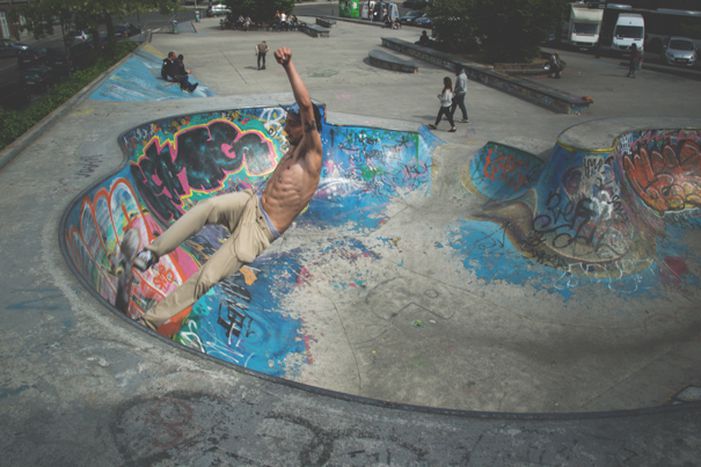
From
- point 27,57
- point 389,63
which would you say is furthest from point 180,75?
point 389,63

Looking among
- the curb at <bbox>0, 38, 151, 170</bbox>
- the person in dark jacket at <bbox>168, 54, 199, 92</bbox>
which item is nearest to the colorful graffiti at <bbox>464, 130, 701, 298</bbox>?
the curb at <bbox>0, 38, 151, 170</bbox>

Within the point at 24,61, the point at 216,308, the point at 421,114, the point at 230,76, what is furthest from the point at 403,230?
the point at 24,61

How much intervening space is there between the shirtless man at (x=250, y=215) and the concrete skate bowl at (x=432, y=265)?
49 centimetres

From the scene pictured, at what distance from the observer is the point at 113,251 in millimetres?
7344

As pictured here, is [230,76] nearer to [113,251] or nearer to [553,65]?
[553,65]

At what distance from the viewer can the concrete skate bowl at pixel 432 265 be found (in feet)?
22.5

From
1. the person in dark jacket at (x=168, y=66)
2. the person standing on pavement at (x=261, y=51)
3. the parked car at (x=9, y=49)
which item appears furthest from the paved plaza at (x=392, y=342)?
the parked car at (x=9, y=49)

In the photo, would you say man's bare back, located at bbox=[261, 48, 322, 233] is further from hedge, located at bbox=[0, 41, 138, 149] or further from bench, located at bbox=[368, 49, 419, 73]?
bench, located at bbox=[368, 49, 419, 73]

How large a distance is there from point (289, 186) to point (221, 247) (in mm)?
882

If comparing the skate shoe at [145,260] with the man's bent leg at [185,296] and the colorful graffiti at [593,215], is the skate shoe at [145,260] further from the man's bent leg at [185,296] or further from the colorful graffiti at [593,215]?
the colorful graffiti at [593,215]

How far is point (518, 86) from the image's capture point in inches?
770

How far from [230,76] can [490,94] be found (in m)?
10.9

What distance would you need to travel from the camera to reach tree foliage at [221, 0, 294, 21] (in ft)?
137

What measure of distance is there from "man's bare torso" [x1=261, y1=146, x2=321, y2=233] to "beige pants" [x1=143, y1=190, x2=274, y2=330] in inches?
5.5
